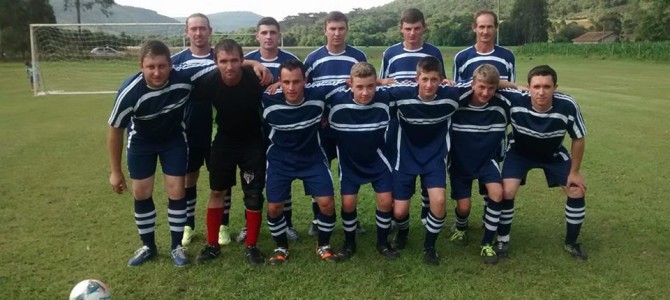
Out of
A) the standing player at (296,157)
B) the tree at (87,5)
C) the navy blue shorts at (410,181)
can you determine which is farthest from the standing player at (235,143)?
the tree at (87,5)

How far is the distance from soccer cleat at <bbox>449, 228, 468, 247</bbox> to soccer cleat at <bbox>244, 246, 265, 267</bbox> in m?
1.72

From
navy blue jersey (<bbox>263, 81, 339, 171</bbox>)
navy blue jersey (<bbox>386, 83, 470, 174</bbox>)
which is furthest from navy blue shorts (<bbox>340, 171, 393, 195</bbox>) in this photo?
navy blue jersey (<bbox>263, 81, 339, 171</bbox>)

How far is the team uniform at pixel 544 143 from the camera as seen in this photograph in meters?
4.30

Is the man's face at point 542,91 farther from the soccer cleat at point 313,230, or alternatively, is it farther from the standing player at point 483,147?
the soccer cleat at point 313,230

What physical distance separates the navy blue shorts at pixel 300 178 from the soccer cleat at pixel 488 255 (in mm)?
1343

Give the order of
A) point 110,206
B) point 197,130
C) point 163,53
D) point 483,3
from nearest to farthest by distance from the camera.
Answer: point 163,53 → point 197,130 → point 110,206 → point 483,3

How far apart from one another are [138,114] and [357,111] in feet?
5.56

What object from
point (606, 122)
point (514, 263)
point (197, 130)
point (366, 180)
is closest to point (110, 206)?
point (197, 130)

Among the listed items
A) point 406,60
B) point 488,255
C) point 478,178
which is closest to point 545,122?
point 478,178

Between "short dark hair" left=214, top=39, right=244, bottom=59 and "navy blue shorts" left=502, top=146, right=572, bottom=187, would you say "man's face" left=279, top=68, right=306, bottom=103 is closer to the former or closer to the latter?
"short dark hair" left=214, top=39, right=244, bottom=59

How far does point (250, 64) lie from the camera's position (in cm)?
430

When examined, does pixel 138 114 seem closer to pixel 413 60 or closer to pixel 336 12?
pixel 336 12

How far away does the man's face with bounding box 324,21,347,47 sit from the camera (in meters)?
4.75

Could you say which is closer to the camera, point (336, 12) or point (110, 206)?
point (336, 12)
